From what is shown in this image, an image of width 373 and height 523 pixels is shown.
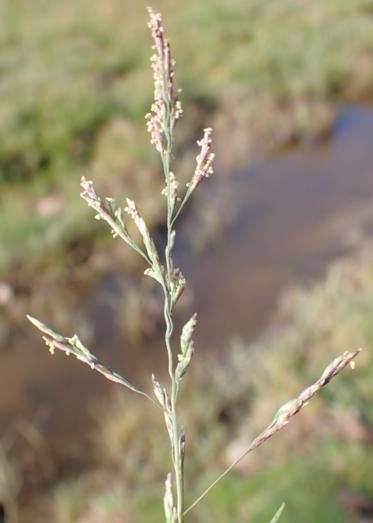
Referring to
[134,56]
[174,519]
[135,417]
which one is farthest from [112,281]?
[134,56]

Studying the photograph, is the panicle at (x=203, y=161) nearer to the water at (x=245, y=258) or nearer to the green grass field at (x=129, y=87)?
the water at (x=245, y=258)

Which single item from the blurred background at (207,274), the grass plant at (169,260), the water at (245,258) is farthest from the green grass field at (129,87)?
the grass plant at (169,260)

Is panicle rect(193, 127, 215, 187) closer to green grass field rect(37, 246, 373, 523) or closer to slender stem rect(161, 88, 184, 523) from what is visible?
slender stem rect(161, 88, 184, 523)

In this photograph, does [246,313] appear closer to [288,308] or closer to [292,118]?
[288,308]

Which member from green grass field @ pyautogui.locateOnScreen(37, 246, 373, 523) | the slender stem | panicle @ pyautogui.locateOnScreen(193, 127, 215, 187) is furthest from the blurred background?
panicle @ pyautogui.locateOnScreen(193, 127, 215, 187)

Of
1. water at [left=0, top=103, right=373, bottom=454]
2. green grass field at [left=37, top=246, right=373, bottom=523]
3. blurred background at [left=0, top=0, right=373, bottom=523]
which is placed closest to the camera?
green grass field at [left=37, top=246, right=373, bottom=523]

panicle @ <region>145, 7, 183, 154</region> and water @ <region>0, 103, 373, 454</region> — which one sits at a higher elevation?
water @ <region>0, 103, 373, 454</region>
